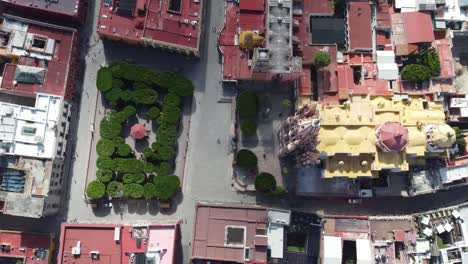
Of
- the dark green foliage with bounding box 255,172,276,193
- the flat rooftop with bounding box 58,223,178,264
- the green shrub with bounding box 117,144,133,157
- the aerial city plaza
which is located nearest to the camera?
the flat rooftop with bounding box 58,223,178,264

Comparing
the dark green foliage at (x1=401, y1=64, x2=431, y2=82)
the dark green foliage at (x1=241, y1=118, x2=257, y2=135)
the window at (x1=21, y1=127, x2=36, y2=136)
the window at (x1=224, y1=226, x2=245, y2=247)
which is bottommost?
the window at (x1=224, y1=226, x2=245, y2=247)

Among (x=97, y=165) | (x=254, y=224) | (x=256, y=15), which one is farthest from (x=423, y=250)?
(x=97, y=165)

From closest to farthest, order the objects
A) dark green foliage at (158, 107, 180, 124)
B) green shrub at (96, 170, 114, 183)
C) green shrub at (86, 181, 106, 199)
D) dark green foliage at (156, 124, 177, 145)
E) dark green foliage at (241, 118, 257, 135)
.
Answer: green shrub at (86, 181, 106, 199), green shrub at (96, 170, 114, 183), dark green foliage at (156, 124, 177, 145), dark green foliage at (158, 107, 180, 124), dark green foliage at (241, 118, 257, 135)

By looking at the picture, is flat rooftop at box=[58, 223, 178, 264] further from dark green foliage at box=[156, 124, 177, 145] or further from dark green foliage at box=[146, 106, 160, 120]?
dark green foliage at box=[146, 106, 160, 120]

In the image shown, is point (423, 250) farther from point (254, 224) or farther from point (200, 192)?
point (200, 192)

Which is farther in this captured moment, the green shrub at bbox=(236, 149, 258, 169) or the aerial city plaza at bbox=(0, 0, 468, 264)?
the green shrub at bbox=(236, 149, 258, 169)

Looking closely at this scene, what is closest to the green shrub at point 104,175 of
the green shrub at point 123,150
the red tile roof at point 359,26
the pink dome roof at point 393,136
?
the green shrub at point 123,150

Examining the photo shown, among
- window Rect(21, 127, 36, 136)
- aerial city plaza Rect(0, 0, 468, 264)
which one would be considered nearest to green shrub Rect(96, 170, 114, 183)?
aerial city plaza Rect(0, 0, 468, 264)

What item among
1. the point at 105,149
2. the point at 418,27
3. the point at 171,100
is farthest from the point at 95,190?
the point at 418,27

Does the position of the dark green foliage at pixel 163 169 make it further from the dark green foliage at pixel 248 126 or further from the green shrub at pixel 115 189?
the dark green foliage at pixel 248 126
